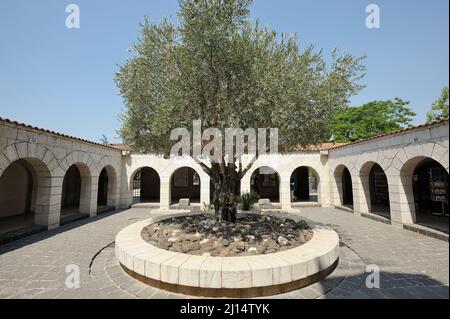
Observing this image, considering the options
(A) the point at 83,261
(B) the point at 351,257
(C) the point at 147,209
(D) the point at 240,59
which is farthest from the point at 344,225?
(C) the point at 147,209

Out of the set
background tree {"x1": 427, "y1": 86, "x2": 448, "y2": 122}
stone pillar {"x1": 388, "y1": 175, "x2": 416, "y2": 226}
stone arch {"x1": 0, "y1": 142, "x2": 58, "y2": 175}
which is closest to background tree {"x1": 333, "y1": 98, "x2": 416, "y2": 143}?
background tree {"x1": 427, "y1": 86, "x2": 448, "y2": 122}

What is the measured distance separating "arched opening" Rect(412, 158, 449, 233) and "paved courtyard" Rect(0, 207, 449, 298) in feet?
11.6


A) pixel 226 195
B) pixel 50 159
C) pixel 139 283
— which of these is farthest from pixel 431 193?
pixel 50 159

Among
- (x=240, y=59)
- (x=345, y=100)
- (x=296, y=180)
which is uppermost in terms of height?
(x=240, y=59)

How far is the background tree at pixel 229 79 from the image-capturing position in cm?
567

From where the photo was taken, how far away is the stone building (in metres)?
8.74

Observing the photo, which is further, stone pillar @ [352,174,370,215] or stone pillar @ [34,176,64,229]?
stone pillar @ [352,174,370,215]

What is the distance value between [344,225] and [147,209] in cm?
1218

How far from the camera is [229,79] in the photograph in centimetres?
611

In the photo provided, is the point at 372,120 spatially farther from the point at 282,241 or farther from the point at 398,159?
the point at 282,241

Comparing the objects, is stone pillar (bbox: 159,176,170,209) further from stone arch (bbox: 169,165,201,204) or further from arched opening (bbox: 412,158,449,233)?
arched opening (bbox: 412,158,449,233)
